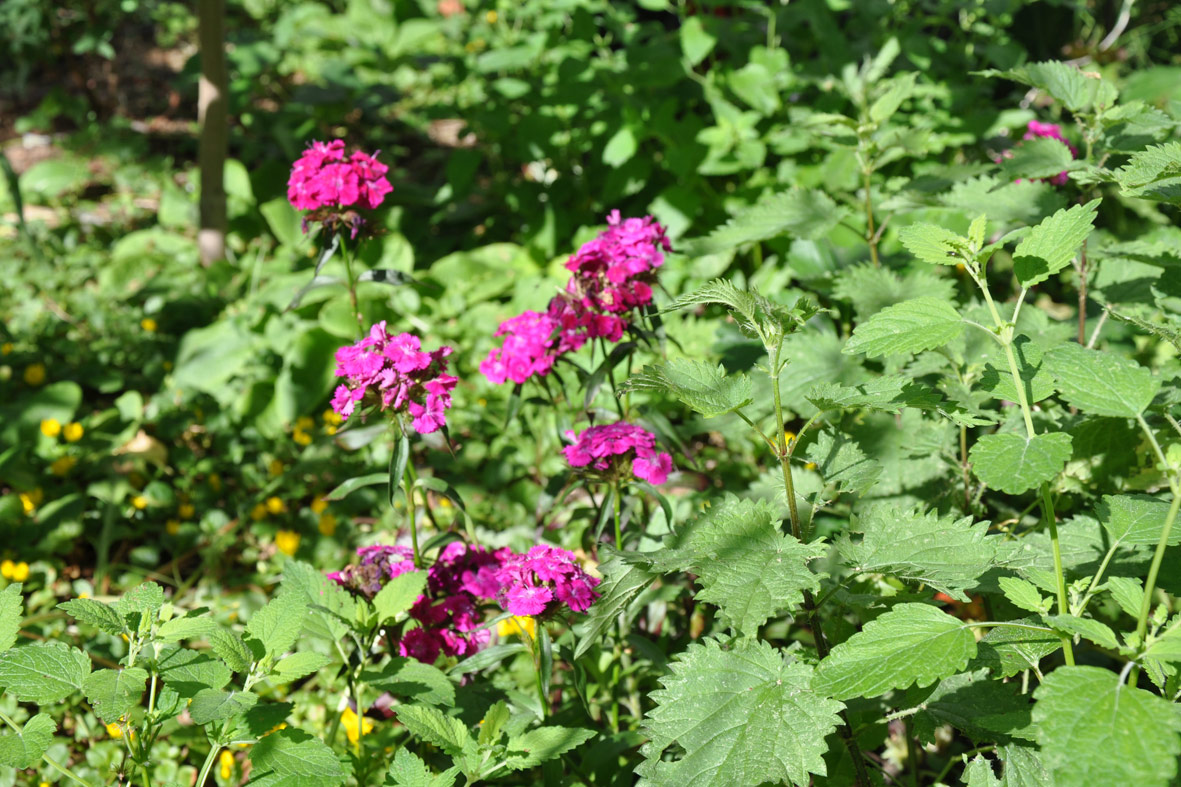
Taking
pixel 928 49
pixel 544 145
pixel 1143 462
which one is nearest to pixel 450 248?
pixel 544 145

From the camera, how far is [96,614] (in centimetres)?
131

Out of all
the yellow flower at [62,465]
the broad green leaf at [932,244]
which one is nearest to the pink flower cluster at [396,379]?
Answer: the broad green leaf at [932,244]

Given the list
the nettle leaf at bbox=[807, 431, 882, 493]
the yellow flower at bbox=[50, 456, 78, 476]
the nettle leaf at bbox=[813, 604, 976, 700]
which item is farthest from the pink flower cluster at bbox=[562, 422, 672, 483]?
the yellow flower at bbox=[50, 456, 78, 476]

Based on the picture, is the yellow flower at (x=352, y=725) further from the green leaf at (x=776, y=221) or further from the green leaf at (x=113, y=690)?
the green leaf at (x=776, y=221)

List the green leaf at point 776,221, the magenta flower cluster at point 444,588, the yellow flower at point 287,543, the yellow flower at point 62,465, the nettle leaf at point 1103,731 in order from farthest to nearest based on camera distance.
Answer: the yellow flower at point 62,465 → the yellow flower at point 287,543 → the green leaf at point 776,221 → the magenta flower cluster at point 444,588 → the nettle leaf at point 1103,731

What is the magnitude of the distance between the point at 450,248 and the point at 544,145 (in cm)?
83

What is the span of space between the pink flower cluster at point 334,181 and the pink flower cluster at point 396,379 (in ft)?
1.24

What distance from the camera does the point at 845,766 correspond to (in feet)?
5.23

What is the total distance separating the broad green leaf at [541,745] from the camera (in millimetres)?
1392

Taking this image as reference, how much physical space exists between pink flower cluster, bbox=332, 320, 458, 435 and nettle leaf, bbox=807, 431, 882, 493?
687mm

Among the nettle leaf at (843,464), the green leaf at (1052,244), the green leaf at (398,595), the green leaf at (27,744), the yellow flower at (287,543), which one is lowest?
the yellow flower at (287,543)

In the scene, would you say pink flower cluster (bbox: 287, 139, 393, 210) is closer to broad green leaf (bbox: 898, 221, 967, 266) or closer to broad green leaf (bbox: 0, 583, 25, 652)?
broad green leaf (bbox: 0, 583, 25, 652)

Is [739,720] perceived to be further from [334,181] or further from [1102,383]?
[334,181]

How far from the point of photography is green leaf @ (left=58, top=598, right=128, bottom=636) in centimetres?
129
